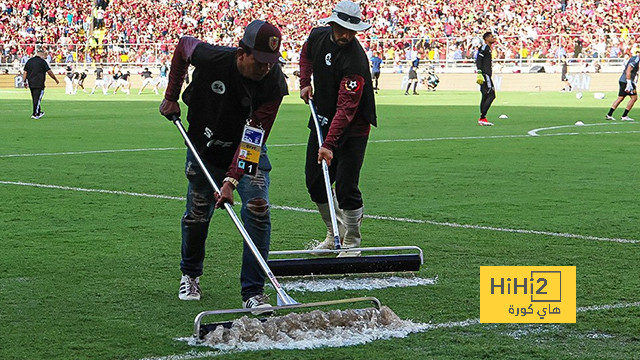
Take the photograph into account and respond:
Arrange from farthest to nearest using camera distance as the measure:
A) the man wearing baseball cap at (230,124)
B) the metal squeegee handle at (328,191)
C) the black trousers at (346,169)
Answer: the black trousers at (346,169), the metal squeegee handle at (328,191), the man wearing baseball cap at (230,124)

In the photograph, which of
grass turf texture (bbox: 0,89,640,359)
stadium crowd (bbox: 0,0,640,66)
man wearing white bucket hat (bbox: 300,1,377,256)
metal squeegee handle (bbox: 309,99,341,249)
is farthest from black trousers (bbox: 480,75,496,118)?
stadium crowd (bbox: 0,0,640,66)

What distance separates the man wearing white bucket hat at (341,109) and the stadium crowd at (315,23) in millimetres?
41941

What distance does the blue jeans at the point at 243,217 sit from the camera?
639 cm

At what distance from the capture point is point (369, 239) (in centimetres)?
911

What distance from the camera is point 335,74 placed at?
26.5 feet

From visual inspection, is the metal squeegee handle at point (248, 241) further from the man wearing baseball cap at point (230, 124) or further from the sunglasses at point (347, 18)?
the sunglasses at point (347, 18)

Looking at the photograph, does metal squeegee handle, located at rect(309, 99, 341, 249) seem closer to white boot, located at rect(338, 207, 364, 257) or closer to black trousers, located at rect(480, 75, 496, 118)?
white boot, located at rect(338, 207, 364, 257)

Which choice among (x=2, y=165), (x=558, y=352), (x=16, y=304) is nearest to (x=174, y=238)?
(x=16, y=304)

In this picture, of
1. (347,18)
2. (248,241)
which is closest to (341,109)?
(347,18)

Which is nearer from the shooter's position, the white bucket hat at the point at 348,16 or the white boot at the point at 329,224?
the white bucket hat at the point at 348,16

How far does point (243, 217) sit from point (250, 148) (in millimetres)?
531

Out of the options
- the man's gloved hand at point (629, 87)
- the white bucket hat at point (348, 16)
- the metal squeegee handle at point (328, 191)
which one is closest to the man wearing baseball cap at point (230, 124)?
the metal squeegee handle at point (328, 191)

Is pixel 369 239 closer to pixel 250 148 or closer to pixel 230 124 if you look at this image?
pixel 230 124

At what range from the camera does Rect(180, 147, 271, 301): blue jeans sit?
251 inches
